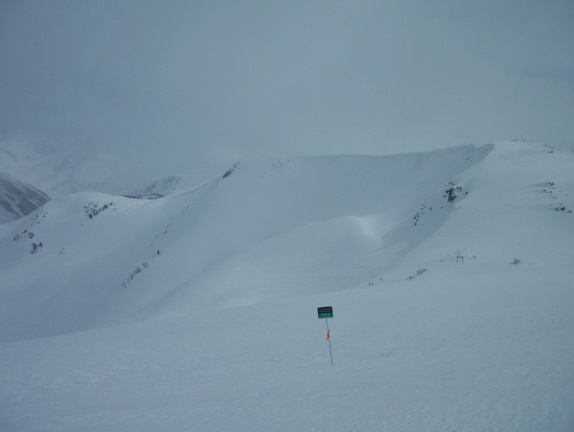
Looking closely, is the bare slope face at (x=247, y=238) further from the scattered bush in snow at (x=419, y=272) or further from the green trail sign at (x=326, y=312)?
the green trail sign at (x=326, y=312)

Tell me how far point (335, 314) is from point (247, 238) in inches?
1103

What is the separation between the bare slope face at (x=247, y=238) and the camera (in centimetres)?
2769

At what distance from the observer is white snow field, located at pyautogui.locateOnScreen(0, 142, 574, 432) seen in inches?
245

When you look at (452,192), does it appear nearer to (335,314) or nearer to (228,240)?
(335,314)

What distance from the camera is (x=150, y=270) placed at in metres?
38.9

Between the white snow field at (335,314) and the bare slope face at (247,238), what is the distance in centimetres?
27

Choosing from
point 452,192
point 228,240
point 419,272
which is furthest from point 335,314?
point 228,240

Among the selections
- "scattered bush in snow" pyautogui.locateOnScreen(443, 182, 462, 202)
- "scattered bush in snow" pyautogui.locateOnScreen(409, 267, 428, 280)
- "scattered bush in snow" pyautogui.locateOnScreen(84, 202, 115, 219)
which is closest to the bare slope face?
"scattered bush in snow" pyautogui.locateOnScreen(443, 182, 462, 202)

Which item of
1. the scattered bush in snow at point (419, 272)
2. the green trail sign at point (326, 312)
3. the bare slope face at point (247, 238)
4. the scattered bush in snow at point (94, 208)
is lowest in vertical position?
the green trail sign at point (326, 312)

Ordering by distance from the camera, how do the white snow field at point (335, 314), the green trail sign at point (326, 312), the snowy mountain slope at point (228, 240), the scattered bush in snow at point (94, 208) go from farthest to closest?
1. the scattered bush in snow at point (94, 208)
2. the snowy mountain slope at point (228, 240)
3. the green trail sign at point (326, 312)
4. the white snow field at point (335, 314)

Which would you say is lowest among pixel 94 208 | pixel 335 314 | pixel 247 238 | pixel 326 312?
pixel 326 312

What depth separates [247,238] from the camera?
40906 mm

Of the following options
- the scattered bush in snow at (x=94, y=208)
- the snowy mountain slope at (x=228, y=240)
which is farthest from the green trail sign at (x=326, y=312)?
the scattered bush in snow at (x=94, y=208)

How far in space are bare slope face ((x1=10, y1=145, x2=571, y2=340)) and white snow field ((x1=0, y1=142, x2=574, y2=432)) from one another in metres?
0.27
